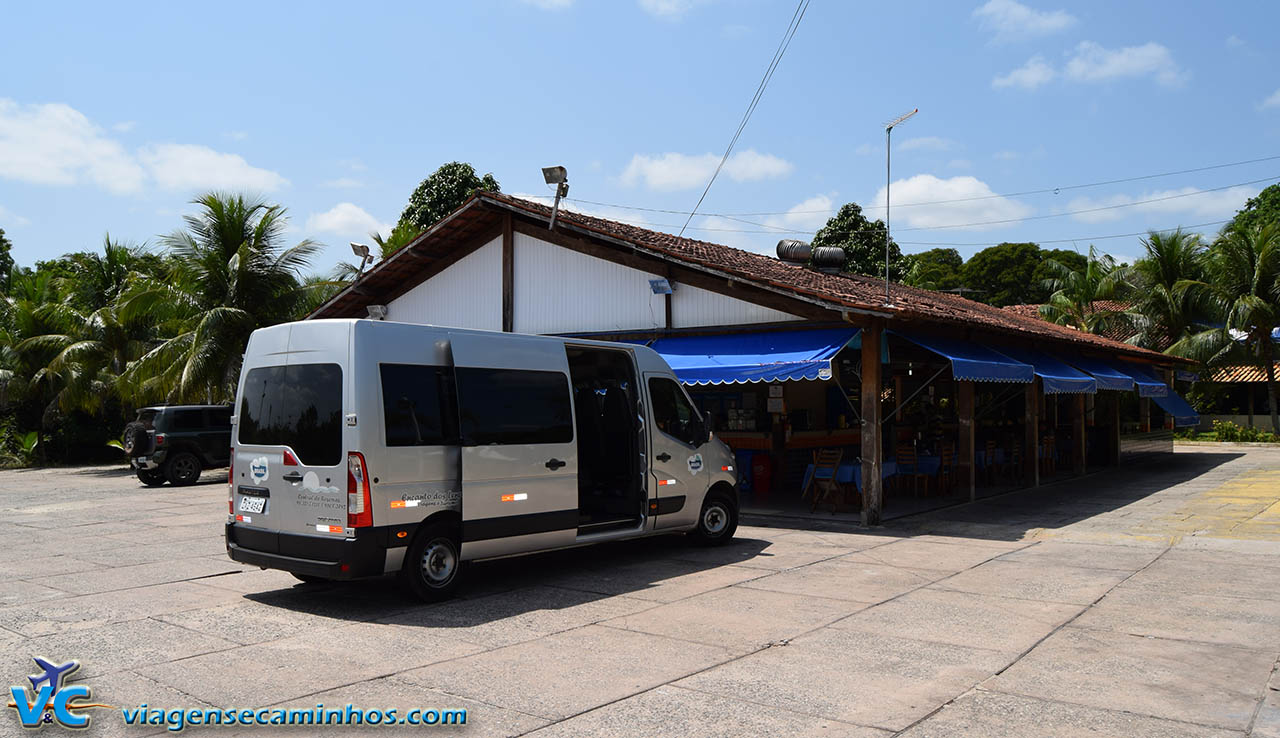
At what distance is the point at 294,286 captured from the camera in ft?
80.1

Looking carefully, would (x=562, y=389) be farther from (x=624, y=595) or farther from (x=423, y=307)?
(x=423, y=307)

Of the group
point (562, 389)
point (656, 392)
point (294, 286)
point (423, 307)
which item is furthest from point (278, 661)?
point (294, 286)

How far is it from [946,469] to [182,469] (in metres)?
15.9

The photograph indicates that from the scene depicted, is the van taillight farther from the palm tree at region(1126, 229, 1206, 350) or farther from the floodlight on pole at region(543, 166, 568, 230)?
the palm tree at region(1126, 229, 1206, 350)

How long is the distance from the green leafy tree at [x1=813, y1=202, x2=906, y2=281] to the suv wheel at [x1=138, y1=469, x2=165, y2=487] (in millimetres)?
30512

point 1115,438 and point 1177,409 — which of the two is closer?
point 1177,409

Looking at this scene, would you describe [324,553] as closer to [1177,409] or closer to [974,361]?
[974,361]

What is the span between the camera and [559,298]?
52.1ft

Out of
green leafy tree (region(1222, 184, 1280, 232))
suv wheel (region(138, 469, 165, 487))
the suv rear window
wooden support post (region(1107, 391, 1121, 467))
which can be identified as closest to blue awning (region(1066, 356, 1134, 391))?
wooden support post (region(1107, 391, 1121, 467))

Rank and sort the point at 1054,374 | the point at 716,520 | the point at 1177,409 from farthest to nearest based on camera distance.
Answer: the point at 1177,409, the point at 1054,374, the point at 716,520

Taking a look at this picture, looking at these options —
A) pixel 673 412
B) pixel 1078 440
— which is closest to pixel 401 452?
pixel 673 412

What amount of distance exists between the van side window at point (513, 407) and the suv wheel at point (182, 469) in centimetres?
1495

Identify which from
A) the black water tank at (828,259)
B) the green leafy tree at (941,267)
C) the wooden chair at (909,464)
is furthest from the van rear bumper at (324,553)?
the green leafy tree at (941,267)

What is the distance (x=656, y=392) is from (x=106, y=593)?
542 centimetres
